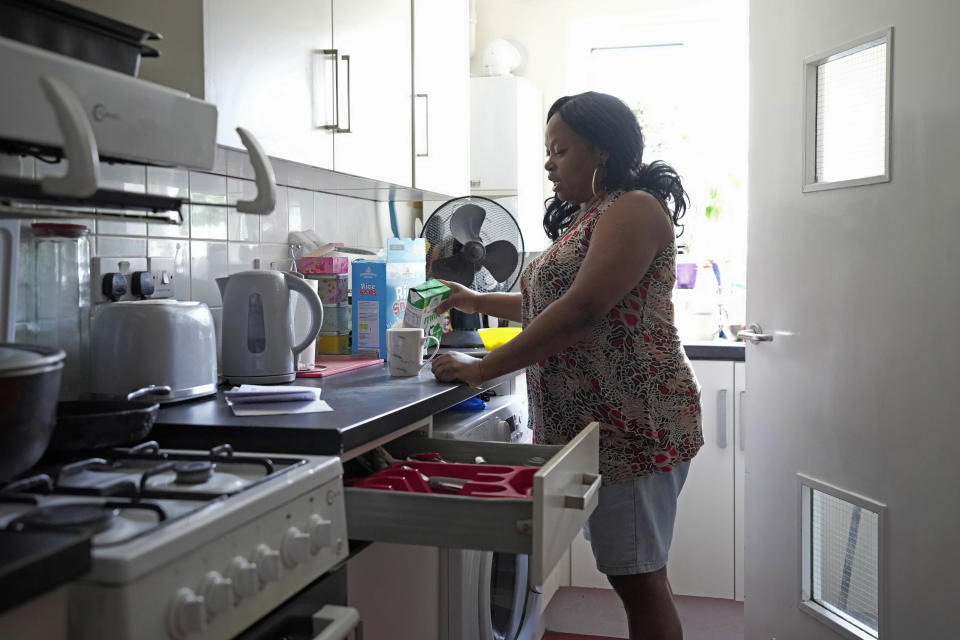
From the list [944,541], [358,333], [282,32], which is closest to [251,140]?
[282,32]

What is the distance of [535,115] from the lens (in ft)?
11.5

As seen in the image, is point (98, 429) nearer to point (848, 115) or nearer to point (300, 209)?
point (300, 209)

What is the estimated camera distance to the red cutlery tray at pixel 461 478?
1.24 meters

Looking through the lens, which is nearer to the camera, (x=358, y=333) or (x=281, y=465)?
(x=281, y=465)

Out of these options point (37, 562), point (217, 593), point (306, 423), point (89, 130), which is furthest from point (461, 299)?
point (37, 562)

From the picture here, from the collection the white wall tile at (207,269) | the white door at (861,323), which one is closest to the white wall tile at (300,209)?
the white wall tile at (207,269)

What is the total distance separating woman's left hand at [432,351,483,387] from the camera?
1782 millimetres

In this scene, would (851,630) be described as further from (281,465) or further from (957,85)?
(281,465)

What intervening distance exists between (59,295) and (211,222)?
509mm

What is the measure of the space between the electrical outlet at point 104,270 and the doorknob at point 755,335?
152 cm

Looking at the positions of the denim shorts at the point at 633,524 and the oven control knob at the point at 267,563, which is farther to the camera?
the denim shorts at the point at 633,524

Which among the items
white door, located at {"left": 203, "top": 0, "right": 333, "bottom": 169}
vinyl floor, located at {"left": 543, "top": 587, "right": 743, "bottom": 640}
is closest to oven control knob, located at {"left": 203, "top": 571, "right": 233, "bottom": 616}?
white door, located at {"left": 203, "top": 0, "right": 333, "bottom": 169}

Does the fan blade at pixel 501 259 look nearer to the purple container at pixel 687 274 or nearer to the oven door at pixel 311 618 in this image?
the purple container at pixel 687 274

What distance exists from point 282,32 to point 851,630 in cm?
181
